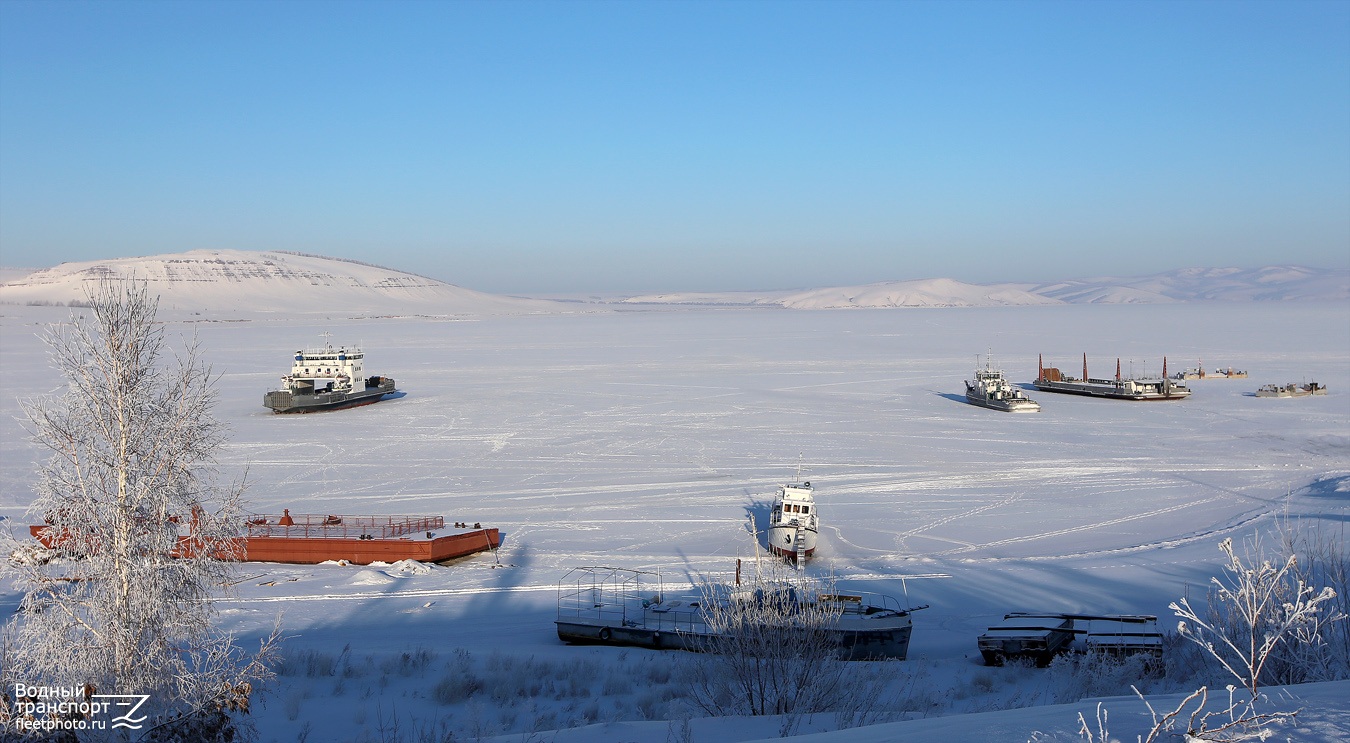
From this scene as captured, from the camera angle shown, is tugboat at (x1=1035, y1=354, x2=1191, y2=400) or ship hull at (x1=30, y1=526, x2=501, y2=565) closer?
ship hull at (x1=30, y1=526, x2=501, y2=565)

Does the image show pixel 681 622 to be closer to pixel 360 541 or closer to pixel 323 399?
pixel 360 541

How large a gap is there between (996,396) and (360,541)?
30052mm

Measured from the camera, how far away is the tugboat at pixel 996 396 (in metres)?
40.7

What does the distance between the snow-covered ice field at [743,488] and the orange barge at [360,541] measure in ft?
1.76

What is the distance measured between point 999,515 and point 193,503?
59.3ft

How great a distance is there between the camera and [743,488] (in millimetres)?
24953

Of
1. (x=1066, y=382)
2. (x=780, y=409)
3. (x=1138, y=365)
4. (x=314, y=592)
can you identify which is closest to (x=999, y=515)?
(x=314, y=592)

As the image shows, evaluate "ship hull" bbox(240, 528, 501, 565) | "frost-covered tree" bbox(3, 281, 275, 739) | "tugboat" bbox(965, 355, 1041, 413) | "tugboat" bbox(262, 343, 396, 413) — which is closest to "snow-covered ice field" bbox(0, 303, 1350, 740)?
"ship hull" bbox(240, 528, 501, 565)

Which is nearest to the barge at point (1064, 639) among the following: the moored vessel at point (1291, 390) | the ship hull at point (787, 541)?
the ship hull at point (787, 541)

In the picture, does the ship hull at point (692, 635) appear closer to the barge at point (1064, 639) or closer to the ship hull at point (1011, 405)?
the barge at point (1064, 639)

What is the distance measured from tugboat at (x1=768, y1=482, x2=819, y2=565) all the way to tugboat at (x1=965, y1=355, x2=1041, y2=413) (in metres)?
23.2

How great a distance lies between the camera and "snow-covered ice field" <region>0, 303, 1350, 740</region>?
1531 cm

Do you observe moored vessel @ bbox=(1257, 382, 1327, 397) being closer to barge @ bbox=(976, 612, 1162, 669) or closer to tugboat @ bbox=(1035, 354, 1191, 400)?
tugboat @ bbox=(1035, 354, 1191, 400)

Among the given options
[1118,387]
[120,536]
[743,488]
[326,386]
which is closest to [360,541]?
[743,488]
